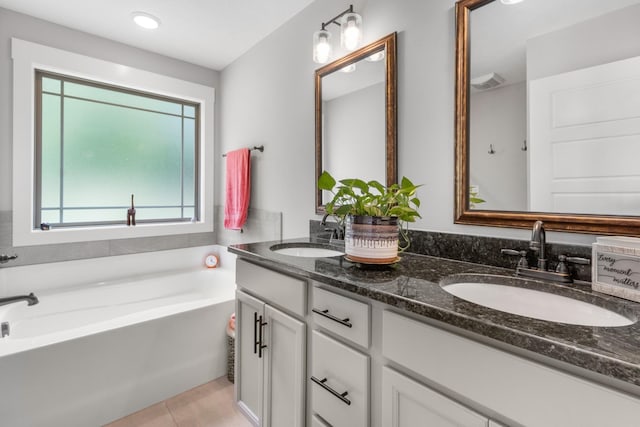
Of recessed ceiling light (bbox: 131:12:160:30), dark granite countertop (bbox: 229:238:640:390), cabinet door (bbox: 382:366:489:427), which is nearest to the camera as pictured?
dark granite countertop (bbox: 229:238:640:390)

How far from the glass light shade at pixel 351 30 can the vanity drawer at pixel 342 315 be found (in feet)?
4.13

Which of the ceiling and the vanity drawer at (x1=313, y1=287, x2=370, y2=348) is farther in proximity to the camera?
the ceiling

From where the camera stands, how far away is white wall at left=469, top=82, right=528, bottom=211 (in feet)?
3.60

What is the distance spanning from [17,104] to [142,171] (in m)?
0.91

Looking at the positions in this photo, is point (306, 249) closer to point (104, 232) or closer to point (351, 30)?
point (351, 30)

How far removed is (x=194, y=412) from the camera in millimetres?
1754

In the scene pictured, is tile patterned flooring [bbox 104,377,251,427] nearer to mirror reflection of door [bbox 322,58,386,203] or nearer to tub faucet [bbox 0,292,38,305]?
tub faucet [bbox 0,292,38,305]

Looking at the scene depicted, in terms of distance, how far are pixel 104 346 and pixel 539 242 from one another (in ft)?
6.80

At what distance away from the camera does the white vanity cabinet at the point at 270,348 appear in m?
1.18

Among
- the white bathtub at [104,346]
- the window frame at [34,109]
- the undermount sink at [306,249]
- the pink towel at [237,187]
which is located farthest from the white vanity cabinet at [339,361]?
the window frame at [34,109]

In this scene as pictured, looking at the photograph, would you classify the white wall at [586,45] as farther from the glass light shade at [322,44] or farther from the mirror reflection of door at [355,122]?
the glass light shade at [322,44]

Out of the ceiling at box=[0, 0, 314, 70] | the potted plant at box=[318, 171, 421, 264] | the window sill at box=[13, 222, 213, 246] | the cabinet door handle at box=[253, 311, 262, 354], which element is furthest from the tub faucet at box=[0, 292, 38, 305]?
the potted plant at box=[318, 171, 421, 264]

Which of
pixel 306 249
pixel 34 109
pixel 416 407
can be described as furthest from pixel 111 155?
pixel 416 407

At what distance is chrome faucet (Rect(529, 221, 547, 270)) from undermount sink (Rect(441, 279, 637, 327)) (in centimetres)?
12
